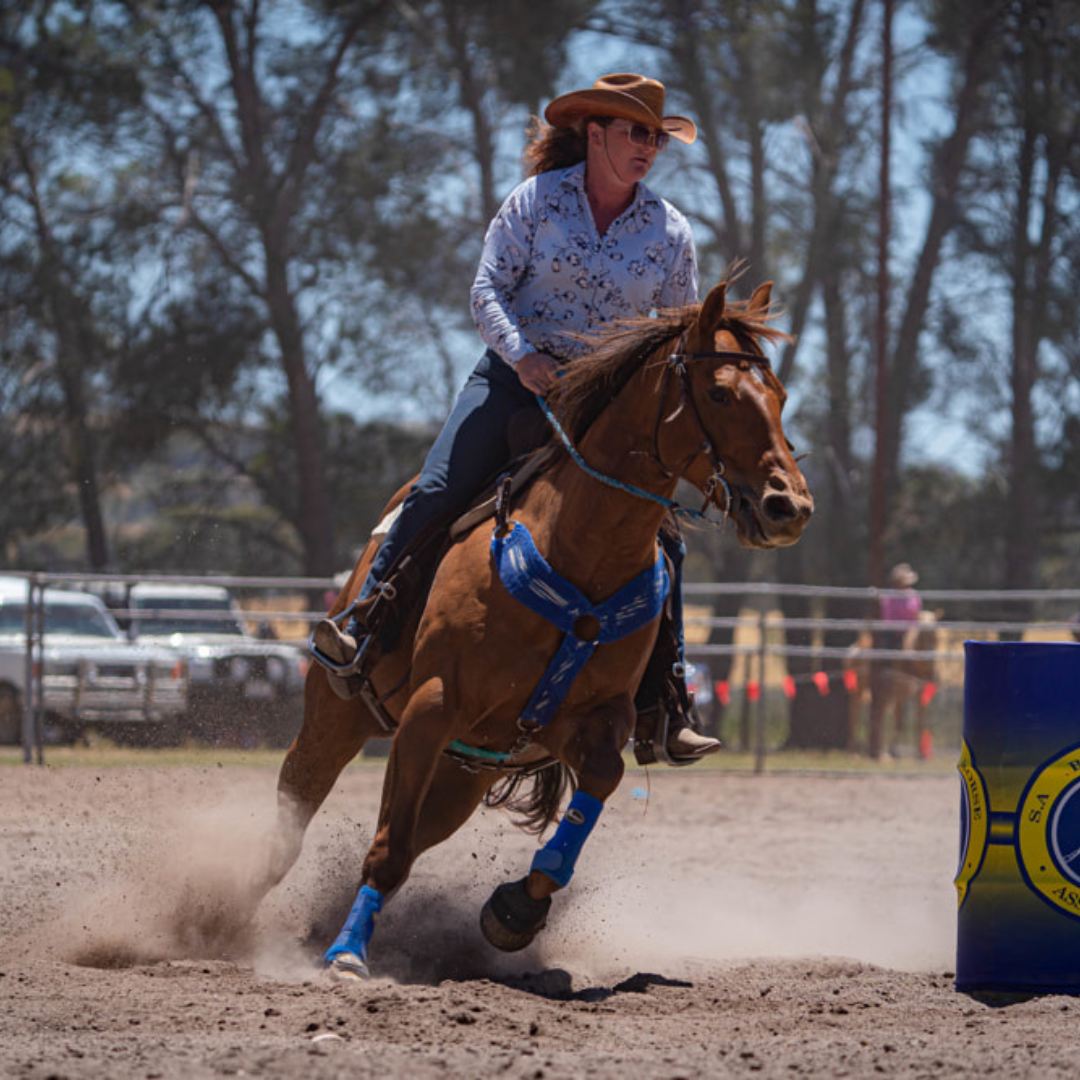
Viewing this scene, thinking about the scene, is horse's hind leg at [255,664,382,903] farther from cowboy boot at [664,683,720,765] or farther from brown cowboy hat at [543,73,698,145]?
brown cowboy hat at [543,73,698,145]

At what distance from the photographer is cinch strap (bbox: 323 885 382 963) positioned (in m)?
4.36

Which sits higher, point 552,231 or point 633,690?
point 552,231

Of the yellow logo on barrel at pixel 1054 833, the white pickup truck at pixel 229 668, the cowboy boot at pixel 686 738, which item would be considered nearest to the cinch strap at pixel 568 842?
the cowboy boot at pixel 686 738

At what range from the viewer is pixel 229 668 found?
1273 cm

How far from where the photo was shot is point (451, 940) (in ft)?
17.7

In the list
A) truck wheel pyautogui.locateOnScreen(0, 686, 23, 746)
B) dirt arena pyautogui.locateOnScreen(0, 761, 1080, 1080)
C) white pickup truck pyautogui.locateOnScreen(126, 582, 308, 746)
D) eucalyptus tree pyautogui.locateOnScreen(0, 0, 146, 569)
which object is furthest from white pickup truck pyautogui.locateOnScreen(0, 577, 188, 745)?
eucalyptus tree pyautogui.locateOnScreen(0, 0, 146, 569)

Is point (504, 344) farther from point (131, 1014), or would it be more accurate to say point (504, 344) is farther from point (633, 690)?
point (131, 1014)

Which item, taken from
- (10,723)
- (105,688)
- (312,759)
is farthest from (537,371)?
(10,723)

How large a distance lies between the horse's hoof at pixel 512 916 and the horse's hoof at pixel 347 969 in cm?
37

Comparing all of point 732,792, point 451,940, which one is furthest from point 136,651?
point 451,940

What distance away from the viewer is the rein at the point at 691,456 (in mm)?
4086

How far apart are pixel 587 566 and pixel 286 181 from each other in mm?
15699

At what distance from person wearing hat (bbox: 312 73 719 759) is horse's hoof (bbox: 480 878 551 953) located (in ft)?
2.69

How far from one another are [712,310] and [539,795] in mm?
2275
